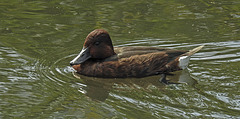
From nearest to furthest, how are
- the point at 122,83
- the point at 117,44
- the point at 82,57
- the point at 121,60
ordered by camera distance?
the point at 122,83 < the point at 121,60 < the point at 82,57 < the point at 117,44

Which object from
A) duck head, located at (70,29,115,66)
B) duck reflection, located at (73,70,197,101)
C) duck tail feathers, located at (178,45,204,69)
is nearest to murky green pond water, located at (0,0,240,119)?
duck reflection, located at (73,70,197,101)

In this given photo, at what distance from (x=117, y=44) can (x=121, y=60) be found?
71.7 inches

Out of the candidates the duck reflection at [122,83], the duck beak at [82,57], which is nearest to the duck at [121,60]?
the duck beak at [82,57]

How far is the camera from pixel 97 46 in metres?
8.30

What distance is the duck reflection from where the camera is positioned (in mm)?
7371

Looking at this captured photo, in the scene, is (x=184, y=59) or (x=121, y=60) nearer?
(x=121, y=60)

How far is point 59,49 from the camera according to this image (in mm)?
9508

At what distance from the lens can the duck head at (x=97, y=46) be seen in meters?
8.27

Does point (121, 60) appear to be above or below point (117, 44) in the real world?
above

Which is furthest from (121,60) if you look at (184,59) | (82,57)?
(184,59)

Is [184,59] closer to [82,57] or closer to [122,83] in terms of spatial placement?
[122,83]

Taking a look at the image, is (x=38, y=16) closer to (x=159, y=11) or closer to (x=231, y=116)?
(x=159, y=11)

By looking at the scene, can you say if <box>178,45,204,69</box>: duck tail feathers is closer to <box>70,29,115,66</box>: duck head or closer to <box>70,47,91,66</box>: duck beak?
<box>70,29,115,66</box>: duck head

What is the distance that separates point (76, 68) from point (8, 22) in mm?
3504
